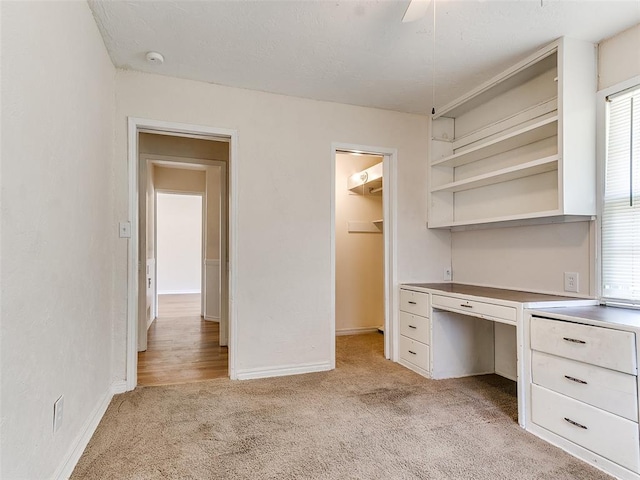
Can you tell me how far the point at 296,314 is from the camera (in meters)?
3.16

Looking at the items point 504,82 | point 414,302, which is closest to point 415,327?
point 414,302

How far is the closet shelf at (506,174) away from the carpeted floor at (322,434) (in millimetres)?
1644

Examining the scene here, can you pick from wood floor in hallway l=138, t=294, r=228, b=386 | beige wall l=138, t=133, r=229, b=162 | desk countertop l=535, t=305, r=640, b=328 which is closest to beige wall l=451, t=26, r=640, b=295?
desk countertop l=535, t=305, r=640, b=328

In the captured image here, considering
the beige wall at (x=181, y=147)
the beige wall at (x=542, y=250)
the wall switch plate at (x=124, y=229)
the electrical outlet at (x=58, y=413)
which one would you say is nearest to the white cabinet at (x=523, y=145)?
the beige wall at (x=542, y=250)

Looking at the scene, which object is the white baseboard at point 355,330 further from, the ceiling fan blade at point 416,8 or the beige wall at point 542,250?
the ceiling fan blade at point 416,8

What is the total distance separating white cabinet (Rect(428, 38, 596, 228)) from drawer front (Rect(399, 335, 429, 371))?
3.65 ft

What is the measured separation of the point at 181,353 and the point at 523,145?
3.74 m

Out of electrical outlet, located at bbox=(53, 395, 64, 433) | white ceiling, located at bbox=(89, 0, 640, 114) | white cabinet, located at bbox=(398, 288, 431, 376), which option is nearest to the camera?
electrical outlet, located at bbox=(53, 395, 64, 433)

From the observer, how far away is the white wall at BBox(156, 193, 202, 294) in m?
9.56

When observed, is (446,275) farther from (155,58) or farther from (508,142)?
(155,58)

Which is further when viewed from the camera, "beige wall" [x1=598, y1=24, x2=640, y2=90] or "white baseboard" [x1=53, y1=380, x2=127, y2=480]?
"beige wall" [x1=598, y1=24, x2=640, y2=90]

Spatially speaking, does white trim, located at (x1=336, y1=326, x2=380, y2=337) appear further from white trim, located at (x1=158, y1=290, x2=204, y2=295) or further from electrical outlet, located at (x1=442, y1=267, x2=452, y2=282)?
white trim, located at (x1=158, y1=290, x2=204, y2=295)

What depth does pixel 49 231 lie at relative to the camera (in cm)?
150

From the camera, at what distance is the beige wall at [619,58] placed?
217 cm
